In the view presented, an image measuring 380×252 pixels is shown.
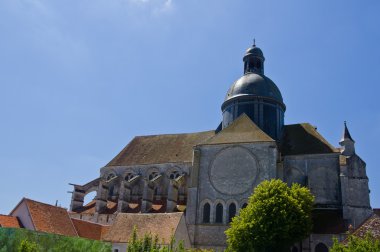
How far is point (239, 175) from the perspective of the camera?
33.5m

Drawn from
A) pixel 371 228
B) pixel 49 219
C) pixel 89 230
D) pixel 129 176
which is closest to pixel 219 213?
pixel 89 230

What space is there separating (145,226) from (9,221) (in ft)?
30.6

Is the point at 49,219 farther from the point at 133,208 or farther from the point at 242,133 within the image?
the point at 242,133

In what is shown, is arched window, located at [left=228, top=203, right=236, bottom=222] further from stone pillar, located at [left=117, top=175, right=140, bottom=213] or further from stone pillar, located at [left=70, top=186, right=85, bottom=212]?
stone pillar, located at [left=70, top=186, right=85, bottom=212]

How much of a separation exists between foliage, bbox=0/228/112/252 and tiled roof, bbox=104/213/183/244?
371 cm

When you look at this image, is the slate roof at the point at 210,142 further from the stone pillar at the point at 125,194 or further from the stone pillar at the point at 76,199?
the stone pillar at the point at 76,199

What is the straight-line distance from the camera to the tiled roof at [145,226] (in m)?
30.1

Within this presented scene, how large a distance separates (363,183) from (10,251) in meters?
25.7

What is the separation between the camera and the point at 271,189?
28.3m

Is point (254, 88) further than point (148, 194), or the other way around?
point (148, 194)

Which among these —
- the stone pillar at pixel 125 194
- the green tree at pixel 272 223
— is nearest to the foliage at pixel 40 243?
the green tree at pixel 272 223

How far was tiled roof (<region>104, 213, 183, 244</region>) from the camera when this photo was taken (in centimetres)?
3008

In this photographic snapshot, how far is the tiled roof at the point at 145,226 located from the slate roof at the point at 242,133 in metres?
7.79

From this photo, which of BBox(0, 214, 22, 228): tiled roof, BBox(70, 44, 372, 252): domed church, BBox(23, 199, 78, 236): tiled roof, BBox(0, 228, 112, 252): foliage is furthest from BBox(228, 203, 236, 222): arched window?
BBox(0, 214, 22, 228): tiled roof
